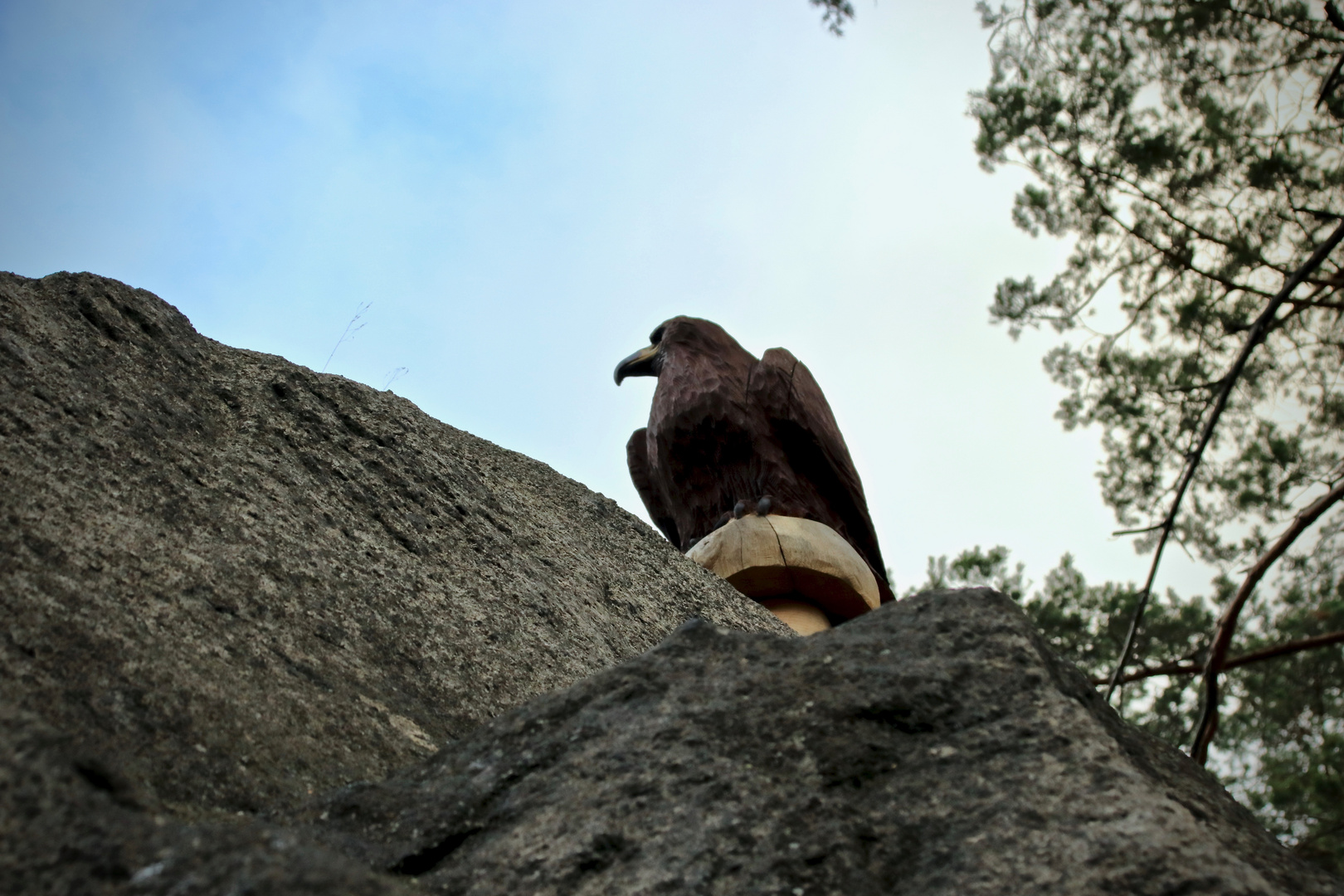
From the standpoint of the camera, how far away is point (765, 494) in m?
4.38

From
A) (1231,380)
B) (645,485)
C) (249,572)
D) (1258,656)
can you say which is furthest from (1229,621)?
(249,572)

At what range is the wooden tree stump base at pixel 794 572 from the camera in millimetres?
3676

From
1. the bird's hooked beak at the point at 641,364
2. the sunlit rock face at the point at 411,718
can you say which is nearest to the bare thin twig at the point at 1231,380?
the bird's hooked beak at the point at 641,364

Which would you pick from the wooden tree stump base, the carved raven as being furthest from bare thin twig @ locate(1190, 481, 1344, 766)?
the wooden tree stump base

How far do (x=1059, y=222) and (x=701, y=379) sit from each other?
231 cm

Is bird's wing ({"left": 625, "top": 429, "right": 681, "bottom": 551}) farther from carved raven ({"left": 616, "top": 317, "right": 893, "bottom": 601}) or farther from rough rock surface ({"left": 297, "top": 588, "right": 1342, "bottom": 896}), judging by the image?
rough rock surface ({"left": 297, "top": 588, "right": 1342, "bottom": 896})

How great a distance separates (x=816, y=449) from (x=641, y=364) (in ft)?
3.71

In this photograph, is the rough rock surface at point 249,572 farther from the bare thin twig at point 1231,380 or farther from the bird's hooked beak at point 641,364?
the bird's hooked beak at point 641,364

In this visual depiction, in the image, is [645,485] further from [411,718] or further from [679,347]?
[411,718]

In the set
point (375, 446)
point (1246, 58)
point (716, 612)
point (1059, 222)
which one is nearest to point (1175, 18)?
point (1246, 58)

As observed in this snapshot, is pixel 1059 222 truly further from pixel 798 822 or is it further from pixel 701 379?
pixel 798 822

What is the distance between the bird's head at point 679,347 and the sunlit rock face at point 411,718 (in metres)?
3.04

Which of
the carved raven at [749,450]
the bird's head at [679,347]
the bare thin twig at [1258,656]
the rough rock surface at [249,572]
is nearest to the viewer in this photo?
the rough rock surface at [249,572]

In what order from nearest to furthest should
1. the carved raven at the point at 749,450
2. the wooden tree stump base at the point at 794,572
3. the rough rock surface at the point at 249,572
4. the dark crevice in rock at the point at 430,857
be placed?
1. the dark crevice in rock at the point at 430,857
2. the rough rock surface at the point at 249,572
3. the wooden tree stump base at the point at 794,572
4. the carved raven at the point at 749,450
